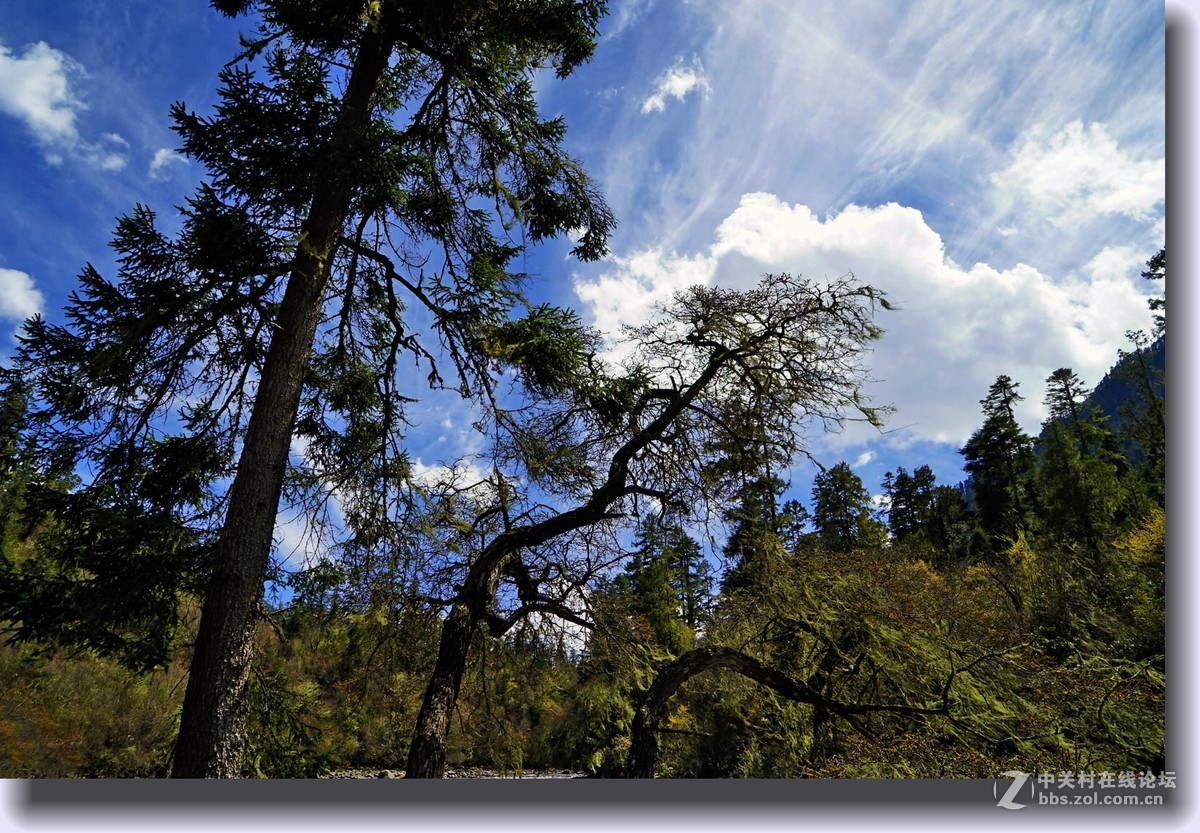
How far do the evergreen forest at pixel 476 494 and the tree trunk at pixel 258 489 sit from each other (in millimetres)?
18

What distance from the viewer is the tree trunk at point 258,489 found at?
289 cm

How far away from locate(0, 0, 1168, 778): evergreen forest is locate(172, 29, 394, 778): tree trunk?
18 millimetres

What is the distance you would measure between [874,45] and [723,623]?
4628mm

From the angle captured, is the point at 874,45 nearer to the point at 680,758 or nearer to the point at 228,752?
the point at 228,752

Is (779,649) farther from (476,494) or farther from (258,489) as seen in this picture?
(258,489)

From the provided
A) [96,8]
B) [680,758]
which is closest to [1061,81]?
[96,8]

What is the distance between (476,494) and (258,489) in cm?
213

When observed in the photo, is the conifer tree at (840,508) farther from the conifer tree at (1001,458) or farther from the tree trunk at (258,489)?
the tree trunk at (258,489)

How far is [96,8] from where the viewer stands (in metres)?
3.26

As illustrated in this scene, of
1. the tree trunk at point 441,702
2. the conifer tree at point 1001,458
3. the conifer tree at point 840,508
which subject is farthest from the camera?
the conifer tree at point 840,508

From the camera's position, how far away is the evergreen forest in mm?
3340

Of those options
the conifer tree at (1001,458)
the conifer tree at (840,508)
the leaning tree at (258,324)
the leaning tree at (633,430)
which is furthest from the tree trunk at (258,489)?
the conifer tree at (1001,458)

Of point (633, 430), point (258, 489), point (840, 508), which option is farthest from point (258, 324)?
point (840, 508)

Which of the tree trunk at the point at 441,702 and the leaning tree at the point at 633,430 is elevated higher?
the leaning tree at the point at 633,430
